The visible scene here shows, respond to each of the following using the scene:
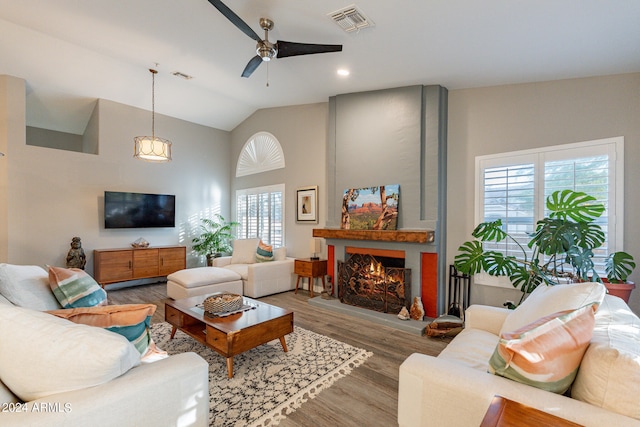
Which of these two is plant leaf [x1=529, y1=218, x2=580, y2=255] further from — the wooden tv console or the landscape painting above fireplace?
the wooden tv console

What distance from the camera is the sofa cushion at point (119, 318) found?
142cm

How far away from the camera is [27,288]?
1.88 metres

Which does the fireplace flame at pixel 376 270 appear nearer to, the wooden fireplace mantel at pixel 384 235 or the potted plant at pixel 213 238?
the wooden fireplace mantel at pixel 384 235

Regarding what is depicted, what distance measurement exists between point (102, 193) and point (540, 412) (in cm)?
641

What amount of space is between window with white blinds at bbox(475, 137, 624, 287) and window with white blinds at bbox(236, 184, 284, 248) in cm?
362

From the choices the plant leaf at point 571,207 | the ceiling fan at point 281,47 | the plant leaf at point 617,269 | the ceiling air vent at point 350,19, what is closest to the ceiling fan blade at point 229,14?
the ceiling fan at point 281,47

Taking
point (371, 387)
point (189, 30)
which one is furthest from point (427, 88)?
point (371, 387)

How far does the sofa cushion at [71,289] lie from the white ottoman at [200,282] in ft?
6.29

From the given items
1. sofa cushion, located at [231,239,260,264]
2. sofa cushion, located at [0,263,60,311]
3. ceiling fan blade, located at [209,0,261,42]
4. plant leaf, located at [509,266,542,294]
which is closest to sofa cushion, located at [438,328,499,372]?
plant leaf, located at [509,266,542,294]

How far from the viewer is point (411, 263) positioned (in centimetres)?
369

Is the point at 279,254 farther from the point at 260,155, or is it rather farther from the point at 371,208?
the point at 260,155

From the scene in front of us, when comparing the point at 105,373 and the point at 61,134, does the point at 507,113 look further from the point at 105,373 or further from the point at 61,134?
the point at 61,134

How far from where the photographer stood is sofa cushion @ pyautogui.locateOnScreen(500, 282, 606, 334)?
1.43m

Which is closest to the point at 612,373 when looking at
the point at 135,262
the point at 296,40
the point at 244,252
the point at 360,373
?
the point at 360,373
